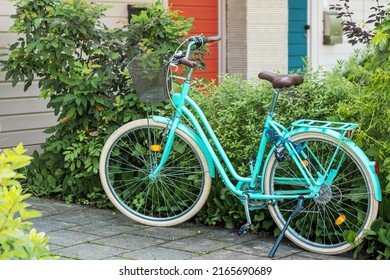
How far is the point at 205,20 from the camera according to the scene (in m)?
9.44

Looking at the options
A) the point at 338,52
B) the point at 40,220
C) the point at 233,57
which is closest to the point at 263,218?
the point at 40,220

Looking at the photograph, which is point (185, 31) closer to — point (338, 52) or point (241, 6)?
point (241, 6)

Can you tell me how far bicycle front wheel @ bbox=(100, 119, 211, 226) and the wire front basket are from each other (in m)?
0.17

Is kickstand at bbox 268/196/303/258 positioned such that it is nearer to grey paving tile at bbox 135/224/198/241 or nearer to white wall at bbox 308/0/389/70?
grey paving tile at bbox 135/224/198/241

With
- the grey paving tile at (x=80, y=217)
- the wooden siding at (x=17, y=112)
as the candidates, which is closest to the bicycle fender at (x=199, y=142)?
the grey paving tile at (x=80, y=217)

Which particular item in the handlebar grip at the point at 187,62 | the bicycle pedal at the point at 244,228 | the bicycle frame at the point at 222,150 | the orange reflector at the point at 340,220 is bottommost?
the bicycle pedal at the point at 244,228

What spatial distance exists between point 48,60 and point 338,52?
5943 mm

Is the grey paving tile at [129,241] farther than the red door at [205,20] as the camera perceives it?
No

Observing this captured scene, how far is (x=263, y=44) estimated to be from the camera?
31.7ft

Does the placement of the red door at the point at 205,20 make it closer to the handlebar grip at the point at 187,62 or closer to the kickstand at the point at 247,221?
the handlebar grip at the point at 187,62

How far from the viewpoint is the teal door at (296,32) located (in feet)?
34.6

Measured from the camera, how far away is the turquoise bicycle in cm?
485

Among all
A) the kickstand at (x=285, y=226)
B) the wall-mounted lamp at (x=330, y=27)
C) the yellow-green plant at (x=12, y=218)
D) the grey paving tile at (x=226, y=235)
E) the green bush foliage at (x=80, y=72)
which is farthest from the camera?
the wall-mounted lamp at (x=330, y=27)

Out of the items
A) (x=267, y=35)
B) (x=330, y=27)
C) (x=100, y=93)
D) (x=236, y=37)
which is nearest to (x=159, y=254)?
(x=100, y=93)
